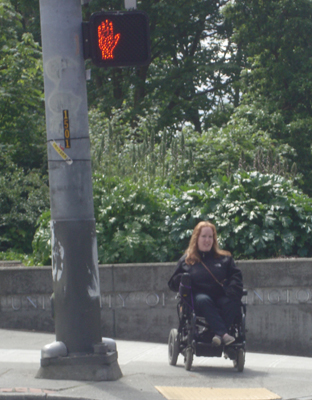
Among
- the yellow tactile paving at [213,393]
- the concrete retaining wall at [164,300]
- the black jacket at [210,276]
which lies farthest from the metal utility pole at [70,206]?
the concrete retaining wall at [164,300]

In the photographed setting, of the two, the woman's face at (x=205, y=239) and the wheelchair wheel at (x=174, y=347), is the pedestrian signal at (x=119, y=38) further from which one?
the wheelchair wheel at (x=174, y=347)

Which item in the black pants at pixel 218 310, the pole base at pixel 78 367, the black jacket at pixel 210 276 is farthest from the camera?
the black jacket at pixel 210 276

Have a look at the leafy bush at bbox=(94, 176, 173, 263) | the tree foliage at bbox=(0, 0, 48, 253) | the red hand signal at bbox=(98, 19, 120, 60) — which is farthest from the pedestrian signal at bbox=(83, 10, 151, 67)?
the tree foliage at bbox=(0, 0, 48, 253)

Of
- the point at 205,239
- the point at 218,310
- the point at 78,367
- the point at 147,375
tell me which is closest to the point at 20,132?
the point at 205,239

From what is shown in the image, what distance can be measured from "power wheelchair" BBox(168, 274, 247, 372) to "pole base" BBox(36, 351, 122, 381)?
41.1 inches

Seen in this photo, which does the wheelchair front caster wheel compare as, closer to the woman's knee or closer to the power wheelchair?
the power wheelchair

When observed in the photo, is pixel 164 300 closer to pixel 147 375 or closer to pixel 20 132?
pixel 147 375

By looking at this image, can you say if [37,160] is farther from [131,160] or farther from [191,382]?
[191,382]

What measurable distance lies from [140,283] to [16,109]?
8.29m

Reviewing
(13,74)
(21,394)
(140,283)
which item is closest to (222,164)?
(140,283)

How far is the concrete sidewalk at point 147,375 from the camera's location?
4875 mm

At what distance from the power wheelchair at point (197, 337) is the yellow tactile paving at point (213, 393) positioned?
65 cm

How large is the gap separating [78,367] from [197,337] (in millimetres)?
1336

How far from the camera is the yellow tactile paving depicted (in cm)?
496
